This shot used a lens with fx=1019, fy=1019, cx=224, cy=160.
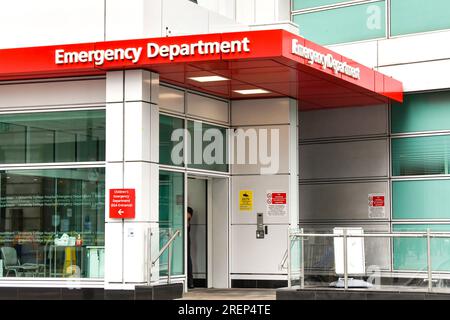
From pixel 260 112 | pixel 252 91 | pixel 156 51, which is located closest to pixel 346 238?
pixel 156 51

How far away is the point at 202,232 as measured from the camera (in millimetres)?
24047

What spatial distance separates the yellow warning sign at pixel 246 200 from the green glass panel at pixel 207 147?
0.70 meters

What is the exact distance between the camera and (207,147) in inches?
903

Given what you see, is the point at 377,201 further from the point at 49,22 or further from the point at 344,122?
the point at 49,22

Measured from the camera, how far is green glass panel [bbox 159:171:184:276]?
826 inches

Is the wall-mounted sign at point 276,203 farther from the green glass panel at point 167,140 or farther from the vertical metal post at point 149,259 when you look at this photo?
the vertical metal post at point 149,259

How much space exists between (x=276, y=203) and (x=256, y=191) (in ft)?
1.86

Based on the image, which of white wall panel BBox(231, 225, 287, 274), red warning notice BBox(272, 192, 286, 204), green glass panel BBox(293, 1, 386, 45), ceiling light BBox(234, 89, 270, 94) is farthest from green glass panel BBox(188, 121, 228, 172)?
green glass panel BBox(293, 1, 386, 45)

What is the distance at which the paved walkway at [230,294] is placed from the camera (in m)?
20.7

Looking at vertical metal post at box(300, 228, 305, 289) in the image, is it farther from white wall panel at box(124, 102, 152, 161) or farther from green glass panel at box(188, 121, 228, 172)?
green glass panel at box(188, 121, 228, 172)

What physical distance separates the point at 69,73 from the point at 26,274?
428 centimetres

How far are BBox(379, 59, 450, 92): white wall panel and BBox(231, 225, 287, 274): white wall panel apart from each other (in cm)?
467

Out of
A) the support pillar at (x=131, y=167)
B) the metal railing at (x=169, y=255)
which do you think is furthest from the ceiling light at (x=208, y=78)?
the metal railing at (x=169, y=255)

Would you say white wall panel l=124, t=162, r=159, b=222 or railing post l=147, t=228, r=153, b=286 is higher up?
white wall panel l=124, t=162, r=159, b=222
